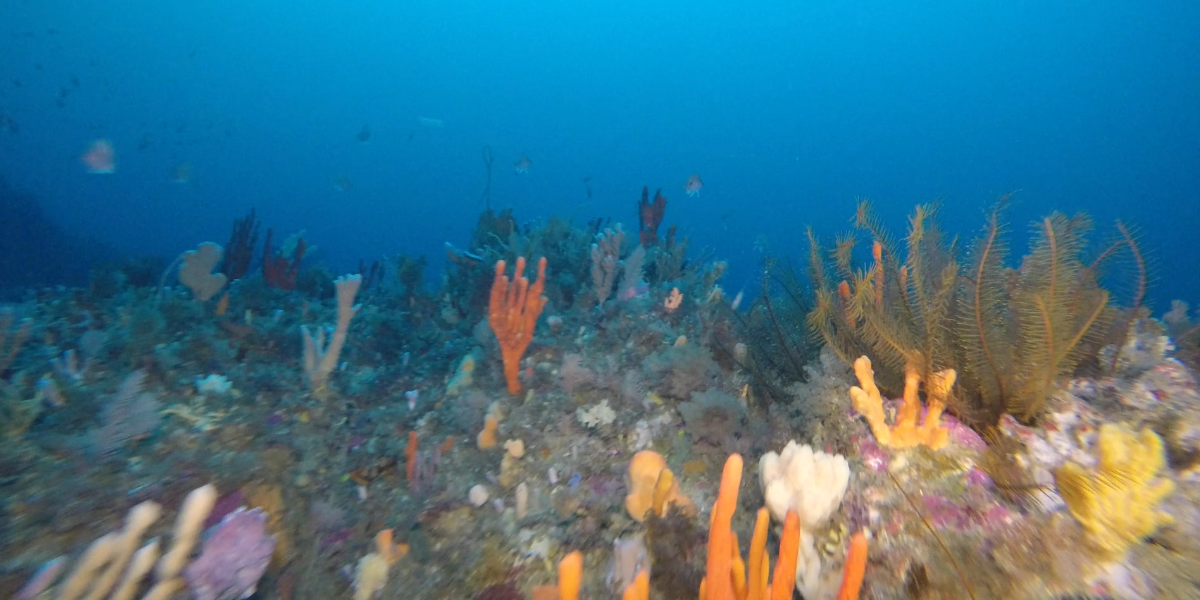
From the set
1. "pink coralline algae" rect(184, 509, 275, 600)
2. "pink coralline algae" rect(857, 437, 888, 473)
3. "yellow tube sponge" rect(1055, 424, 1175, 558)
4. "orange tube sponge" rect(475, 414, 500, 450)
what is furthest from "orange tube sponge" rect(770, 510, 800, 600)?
"orange tube sponge" rect(475, 414, 500, 450)

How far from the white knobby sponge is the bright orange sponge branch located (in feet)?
8.67

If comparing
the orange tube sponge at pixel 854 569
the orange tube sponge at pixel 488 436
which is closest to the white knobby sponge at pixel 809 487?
the orange tube sponge at pixel 854 569

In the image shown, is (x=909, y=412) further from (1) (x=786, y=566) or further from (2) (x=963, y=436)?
(1) (x=786, y=566)

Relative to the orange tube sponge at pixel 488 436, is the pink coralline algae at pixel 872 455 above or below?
below

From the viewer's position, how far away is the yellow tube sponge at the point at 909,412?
2.43 metres

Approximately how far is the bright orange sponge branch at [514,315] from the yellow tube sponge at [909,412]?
8.93 ft

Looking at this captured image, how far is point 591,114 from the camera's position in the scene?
131 meters

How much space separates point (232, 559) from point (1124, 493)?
371cm

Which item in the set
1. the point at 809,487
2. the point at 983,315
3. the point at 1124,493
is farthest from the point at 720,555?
the point at 983,315

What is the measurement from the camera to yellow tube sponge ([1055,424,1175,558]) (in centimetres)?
180

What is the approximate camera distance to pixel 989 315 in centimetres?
264

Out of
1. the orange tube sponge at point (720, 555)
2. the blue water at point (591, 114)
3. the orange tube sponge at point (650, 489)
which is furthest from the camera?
the blue water at point (591, 114)

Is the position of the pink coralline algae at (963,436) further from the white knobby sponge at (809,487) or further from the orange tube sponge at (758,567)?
the orange tube sponge at (758,567)

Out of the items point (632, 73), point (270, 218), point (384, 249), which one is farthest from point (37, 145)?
point (632, 73)
